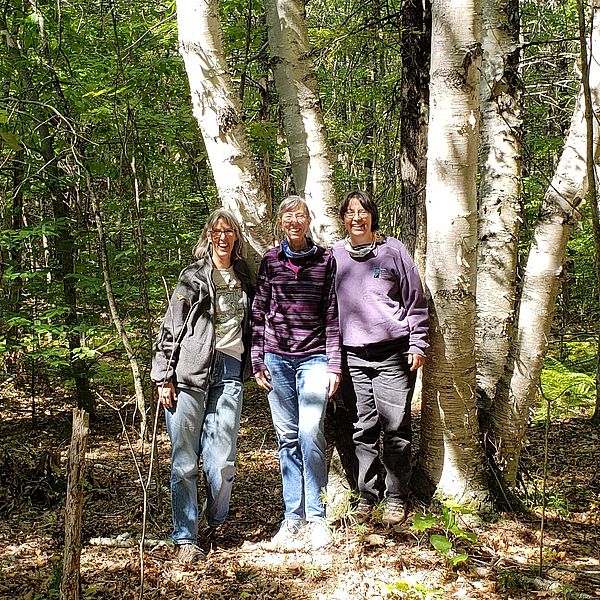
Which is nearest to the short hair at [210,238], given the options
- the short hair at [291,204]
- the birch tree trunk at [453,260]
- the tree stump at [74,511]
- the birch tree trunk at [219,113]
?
the birch tree trunk at [219,113]

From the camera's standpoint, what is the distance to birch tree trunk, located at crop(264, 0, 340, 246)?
4.00m

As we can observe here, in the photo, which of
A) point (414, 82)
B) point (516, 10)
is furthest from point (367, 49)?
point (516, 10)

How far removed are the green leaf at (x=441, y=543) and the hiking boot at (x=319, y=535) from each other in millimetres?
622

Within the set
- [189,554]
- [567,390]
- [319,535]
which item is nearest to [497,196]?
[319,535]

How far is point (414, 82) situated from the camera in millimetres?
5812

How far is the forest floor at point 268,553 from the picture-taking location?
3365mm

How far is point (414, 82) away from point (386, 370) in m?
3.17

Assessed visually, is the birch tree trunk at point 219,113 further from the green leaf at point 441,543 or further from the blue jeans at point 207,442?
the green leaf at point 441,543

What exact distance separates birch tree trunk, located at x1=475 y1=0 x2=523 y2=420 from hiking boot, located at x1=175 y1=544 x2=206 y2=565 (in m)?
2.17

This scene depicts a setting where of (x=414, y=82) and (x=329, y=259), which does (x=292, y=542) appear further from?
Answer: (x=414, y=82)

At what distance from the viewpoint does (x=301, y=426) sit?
3.83 metres

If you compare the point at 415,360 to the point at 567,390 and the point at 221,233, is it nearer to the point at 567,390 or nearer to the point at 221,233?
the point at 221,233

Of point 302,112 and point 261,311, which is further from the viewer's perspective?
point 302,112

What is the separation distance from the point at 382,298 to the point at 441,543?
1.47 metres
